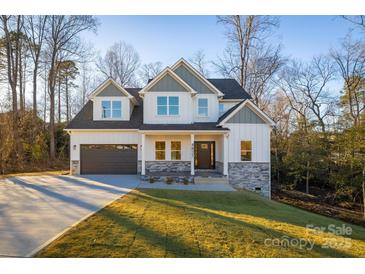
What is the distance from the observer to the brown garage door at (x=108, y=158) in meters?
15.5

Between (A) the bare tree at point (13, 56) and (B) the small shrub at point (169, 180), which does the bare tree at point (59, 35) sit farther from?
(B) the small shrub at point (169, 180)

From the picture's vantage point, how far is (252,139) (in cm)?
1413

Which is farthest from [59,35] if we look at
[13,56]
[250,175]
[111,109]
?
[250,175]

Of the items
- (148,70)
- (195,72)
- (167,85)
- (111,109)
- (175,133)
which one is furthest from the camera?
(148,70)

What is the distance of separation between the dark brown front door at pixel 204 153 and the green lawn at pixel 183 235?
8.21 metres

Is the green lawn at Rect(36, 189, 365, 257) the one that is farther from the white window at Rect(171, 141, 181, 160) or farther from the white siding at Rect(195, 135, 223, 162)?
the white siding at Rect(195, 135, 223, 162)

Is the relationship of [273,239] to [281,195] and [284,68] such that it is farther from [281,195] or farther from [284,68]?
[284,68]

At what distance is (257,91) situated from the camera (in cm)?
2552

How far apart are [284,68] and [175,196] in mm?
23638

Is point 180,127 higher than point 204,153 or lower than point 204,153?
higher

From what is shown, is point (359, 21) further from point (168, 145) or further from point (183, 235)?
point (183, 235)

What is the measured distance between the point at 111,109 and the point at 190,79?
19.4 ft
